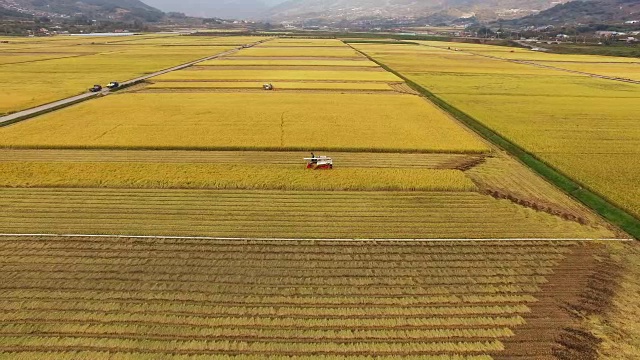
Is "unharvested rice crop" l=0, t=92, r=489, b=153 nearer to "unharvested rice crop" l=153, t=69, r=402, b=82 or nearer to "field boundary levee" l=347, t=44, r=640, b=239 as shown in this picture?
"field boundary levee" l=347, t=44, r=640, b=239

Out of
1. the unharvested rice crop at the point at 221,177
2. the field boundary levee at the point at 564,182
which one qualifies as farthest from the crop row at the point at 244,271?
the unharvested rice crop at the point at 221,177

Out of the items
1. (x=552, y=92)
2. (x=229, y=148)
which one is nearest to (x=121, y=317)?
(x=229, y=148)

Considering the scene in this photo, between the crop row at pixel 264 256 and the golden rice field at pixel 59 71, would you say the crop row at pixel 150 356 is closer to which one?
the crop row at pixel 264 256

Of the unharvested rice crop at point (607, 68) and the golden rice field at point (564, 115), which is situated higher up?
the unharvested rice crop at point (607, 68)

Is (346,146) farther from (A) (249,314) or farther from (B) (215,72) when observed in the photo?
(B) (215,72)

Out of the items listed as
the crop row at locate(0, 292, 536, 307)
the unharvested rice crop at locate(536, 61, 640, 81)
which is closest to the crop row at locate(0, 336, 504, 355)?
the crop row at locate(0, 292, 536, 307)
